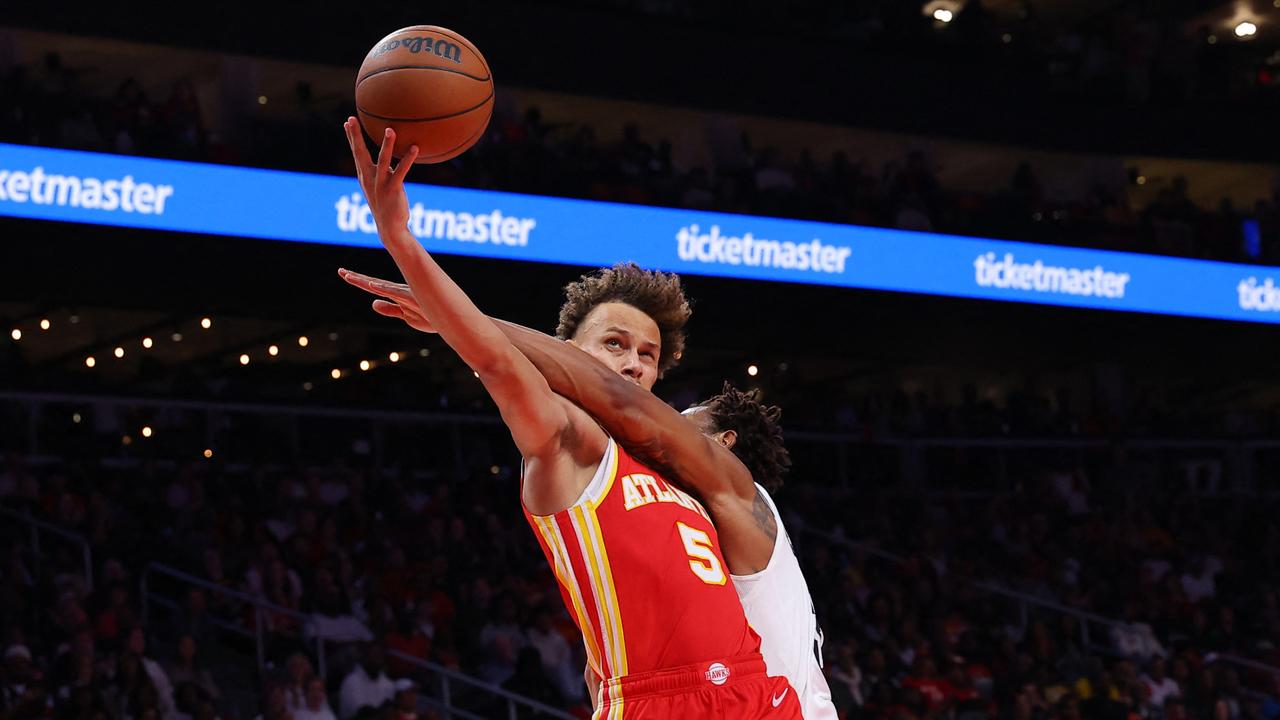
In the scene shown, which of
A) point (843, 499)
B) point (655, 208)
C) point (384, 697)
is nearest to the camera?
point (384, 697)

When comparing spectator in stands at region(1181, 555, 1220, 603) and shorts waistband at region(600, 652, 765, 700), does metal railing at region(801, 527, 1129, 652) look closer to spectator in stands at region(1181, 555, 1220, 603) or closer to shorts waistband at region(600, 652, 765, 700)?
spectator in stands at region(1181, 555, 1220, 603)

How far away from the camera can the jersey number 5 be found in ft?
11.1

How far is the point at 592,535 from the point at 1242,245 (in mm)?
16387

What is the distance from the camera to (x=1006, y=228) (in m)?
16.8

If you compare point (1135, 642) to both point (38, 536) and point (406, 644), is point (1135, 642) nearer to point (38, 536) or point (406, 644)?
point (406, 644)

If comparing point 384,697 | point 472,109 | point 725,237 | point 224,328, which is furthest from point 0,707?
point 224,328

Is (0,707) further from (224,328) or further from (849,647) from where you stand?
(224,328)

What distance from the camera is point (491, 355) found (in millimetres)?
3137

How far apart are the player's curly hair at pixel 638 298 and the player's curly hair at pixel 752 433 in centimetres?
25

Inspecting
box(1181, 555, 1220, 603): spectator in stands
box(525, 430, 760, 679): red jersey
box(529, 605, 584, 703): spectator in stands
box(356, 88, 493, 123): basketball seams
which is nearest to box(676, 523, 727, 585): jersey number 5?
box(525, 430, 760, 679): red jersey

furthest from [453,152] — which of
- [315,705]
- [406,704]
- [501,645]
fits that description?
[501,645]

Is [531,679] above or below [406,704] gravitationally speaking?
above

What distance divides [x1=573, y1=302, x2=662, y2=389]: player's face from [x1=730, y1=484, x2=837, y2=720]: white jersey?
17.8 inches

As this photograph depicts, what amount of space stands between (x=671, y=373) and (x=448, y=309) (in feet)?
68.7
